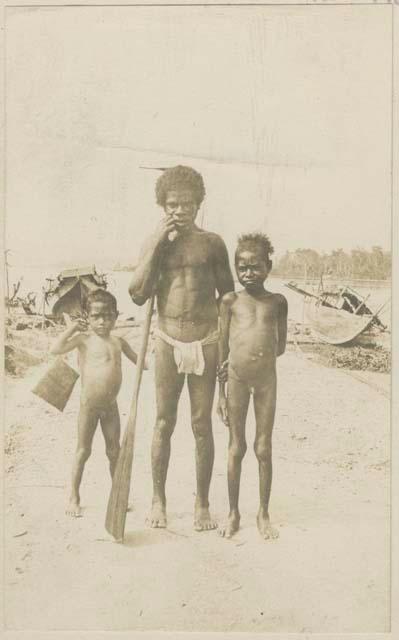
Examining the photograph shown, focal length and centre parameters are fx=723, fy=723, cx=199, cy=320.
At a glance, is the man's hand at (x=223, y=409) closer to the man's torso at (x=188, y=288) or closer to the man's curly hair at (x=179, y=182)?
the man's torso at (x=188, y=288)

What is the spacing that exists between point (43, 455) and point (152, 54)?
1.82 metres

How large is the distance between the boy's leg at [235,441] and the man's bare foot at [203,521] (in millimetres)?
49

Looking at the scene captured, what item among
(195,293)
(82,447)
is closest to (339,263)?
(195,293)

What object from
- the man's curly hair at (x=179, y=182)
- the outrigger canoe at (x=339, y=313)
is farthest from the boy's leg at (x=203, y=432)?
the man's curly hair at (x=179, y=182)

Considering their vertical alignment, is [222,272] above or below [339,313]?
above

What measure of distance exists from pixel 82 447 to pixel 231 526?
723 millimetres

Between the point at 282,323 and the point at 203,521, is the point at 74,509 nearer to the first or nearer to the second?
the point at 203,521

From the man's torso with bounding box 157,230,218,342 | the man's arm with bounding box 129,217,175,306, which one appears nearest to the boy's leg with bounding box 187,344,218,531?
the man's torso with bounding box 157,230,218,342

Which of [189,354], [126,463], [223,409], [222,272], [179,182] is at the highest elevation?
[179,182]

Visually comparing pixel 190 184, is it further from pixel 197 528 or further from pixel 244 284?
pixel 197 528

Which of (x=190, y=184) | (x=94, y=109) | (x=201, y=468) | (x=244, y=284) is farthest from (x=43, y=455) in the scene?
(x=94, y=109)

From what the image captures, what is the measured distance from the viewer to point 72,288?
3158mm

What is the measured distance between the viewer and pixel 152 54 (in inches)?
125

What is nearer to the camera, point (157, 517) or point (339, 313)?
point (157, 517)
